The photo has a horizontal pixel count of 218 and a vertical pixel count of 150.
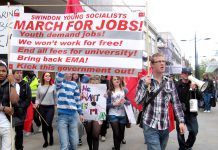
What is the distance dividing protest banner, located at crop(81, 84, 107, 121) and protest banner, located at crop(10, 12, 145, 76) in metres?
1.87

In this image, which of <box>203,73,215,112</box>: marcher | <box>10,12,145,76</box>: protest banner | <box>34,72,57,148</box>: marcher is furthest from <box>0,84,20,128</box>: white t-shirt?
<box>203,73,215,112</box>: marcher

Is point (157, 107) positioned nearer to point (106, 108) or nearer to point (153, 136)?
point (153, 136)

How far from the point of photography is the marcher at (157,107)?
443 centimetres

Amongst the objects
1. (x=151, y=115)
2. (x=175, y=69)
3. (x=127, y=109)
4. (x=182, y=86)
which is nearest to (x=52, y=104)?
(x=127, y=109)

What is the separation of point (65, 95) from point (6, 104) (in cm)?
151

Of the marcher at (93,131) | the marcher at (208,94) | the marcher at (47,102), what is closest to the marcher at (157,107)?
the marcher at (93,131)

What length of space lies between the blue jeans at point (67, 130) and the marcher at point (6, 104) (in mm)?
1301

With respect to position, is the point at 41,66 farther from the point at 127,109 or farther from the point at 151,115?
the point at 127,109

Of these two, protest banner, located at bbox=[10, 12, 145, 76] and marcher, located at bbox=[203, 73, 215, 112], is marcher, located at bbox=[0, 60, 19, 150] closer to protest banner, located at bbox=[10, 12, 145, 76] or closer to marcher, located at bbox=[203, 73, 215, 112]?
protest banner, located at bbox=[10, 12, 145, 76]

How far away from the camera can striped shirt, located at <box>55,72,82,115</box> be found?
20.1 ft

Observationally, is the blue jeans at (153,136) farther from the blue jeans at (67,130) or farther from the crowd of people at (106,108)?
the blue jeans at (67,130)

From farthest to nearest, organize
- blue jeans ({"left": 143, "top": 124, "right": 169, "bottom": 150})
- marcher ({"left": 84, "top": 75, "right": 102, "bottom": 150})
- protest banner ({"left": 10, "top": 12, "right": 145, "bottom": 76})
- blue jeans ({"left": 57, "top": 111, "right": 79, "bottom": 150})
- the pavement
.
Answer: the pavement, marcher ({"left": 84, "top": 75, "right": 102, "bottom": 150}), blue jeans ({"left": 57, "top": 111, "right": 79, "bottom": 150}), protest banner ({"left": 10, "top": 12, "right": 145, "bottom": 76}), blue jeans ({"left": 143, "top": 124, "right": 169, "bottom": 150})

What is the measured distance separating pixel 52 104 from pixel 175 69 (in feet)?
125

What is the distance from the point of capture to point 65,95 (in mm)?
6234
